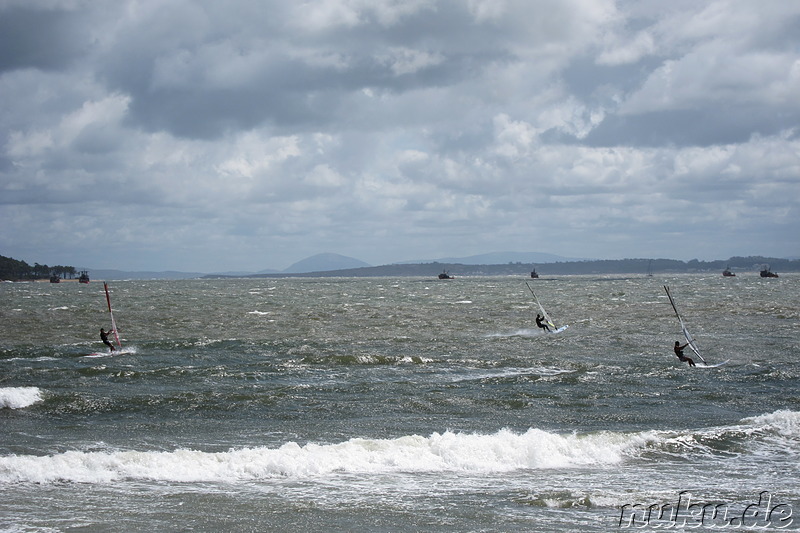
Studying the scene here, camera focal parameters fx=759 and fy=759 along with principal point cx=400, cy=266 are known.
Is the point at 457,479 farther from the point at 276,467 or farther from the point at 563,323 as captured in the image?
the point at 563,323

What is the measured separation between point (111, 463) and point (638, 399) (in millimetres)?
17444

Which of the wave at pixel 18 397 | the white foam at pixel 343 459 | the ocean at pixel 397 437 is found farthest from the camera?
the wave at pixel 18 397

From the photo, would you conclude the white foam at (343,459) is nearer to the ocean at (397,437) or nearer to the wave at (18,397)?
the ocean at (397,437)

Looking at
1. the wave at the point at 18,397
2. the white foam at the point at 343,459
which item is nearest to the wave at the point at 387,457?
the white foam at the point at 343,459

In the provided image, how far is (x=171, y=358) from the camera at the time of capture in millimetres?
37562

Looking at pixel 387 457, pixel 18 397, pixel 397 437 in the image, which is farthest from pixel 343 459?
pixel 18 397

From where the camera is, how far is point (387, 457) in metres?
18.2

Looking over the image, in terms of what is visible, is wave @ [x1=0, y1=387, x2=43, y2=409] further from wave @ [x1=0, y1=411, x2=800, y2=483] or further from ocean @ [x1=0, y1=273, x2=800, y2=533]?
wave @ [x1=0, y1=411, x2=800, y2=483]

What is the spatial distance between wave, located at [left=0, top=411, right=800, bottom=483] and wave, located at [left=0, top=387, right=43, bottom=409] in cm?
820

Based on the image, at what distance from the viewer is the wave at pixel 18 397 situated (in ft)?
82.1

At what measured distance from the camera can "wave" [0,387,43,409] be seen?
82.1ft

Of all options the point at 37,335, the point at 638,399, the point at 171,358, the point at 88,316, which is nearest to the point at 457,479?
the point at 638,399

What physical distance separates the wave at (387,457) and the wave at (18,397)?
820 cm

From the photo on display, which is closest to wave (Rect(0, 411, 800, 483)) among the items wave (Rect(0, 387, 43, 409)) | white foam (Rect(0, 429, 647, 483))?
white foam (Rect(0, 429, 647, 483))
